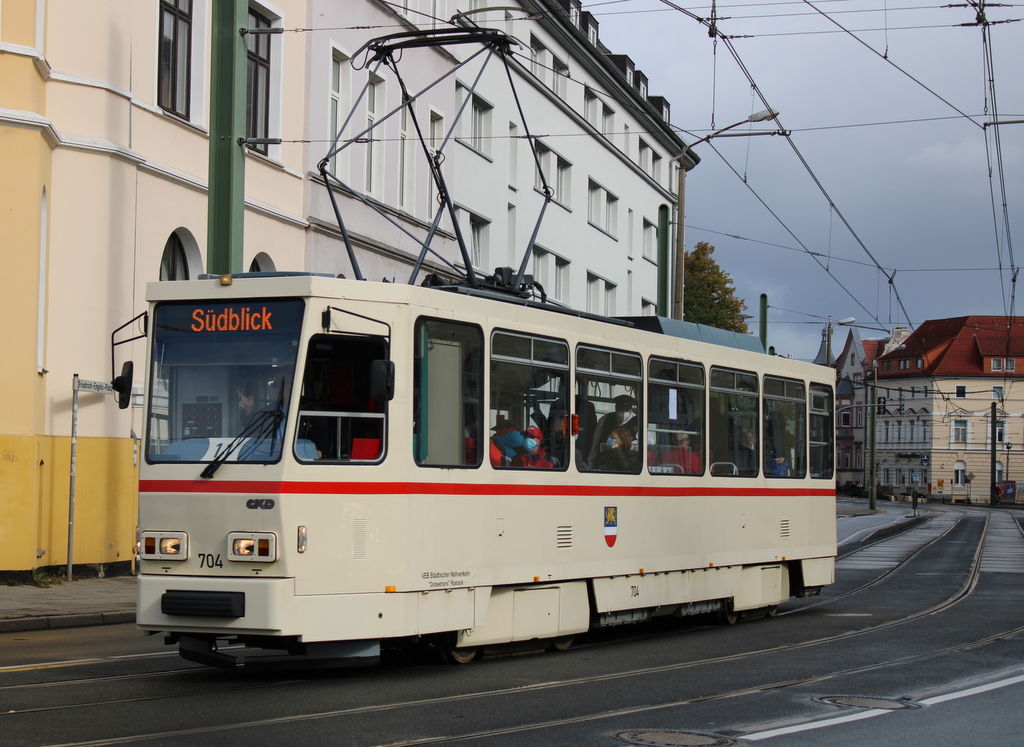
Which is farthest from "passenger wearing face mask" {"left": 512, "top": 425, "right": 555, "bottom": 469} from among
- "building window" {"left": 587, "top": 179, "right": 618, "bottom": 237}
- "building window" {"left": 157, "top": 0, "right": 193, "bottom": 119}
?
"building window" {"left": 587, "top": 179, "right": 618, "bottom": 237}

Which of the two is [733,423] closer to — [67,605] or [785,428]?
[785,428]

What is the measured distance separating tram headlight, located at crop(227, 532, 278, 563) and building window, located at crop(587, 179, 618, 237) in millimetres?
35275

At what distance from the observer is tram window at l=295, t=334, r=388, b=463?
9453 millimetres

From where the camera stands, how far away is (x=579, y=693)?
9148 mm

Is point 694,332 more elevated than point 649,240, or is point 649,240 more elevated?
point 649,240

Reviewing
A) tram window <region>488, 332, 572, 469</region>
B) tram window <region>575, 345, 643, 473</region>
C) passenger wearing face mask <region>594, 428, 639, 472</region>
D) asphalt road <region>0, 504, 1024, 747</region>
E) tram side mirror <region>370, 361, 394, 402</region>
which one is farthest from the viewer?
passenger wearing face mask <region>594, 428, 639, 472</region>

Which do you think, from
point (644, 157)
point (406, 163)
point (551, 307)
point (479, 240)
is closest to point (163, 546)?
point (551, 307)

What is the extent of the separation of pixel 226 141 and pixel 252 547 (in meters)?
8.05

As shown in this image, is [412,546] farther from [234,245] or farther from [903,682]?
[234,245]

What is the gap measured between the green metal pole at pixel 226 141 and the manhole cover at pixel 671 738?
31.5 ft

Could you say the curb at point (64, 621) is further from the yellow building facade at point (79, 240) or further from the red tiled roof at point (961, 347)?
the red tiled roof at point (961, 347)

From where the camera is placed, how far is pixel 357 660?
9.82 m

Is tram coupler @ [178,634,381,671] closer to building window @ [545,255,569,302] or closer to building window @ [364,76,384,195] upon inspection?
building window @ [364,76,384,195]

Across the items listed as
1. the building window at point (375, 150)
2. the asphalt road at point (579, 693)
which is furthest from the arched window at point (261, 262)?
the asphalt road at point (579, 693)
